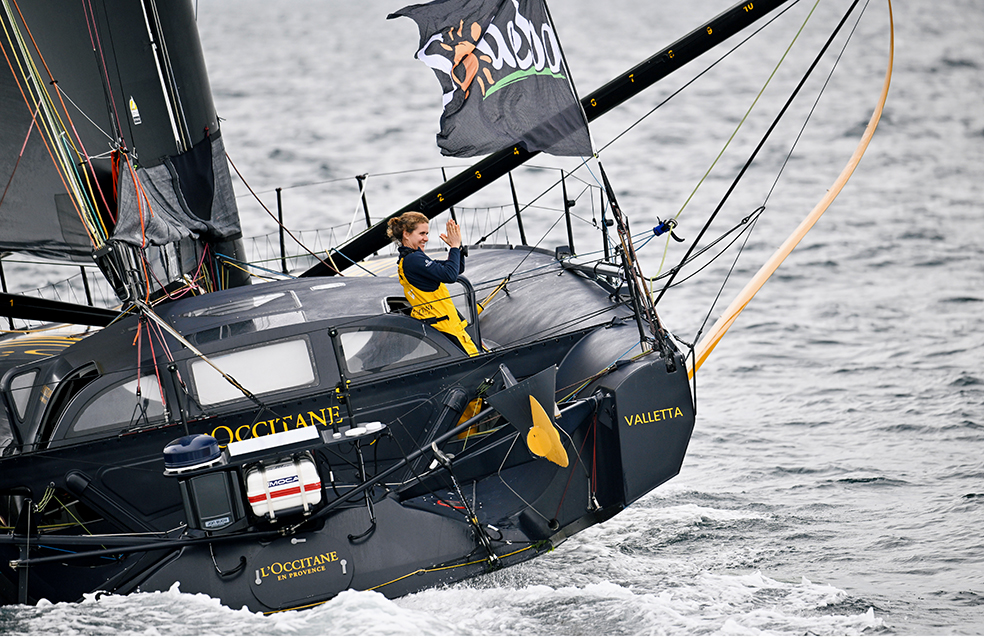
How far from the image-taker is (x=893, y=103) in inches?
938

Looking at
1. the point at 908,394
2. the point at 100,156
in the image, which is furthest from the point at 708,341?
the point at 100,156

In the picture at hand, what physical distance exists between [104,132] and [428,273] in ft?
8.84

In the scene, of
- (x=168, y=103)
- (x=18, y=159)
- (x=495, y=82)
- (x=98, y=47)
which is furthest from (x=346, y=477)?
(x=18, y=159)

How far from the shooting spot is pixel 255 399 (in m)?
6.57

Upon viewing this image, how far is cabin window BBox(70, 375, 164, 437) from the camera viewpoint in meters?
6.60

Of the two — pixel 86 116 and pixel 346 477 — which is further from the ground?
pixel 86 116

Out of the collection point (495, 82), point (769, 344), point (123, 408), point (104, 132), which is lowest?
point (769, 344)

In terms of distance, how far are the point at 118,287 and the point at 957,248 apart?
448 inches

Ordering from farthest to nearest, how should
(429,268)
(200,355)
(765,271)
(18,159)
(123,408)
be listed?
(18,159), (765,271), (429,268), (123,408), (200,355)

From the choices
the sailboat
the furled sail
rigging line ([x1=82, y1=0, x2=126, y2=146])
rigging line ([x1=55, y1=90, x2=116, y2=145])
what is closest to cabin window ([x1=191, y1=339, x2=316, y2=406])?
the sailboat

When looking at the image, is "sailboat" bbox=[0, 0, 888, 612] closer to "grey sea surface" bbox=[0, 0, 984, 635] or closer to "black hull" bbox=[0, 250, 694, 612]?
"black hull" bbox=[0, 250, 694, 612]

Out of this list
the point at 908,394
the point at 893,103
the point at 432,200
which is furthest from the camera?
the point at 893,103

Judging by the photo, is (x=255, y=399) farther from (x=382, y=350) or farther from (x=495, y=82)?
(x=495, y=82)

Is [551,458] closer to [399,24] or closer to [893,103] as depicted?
[893,103]
